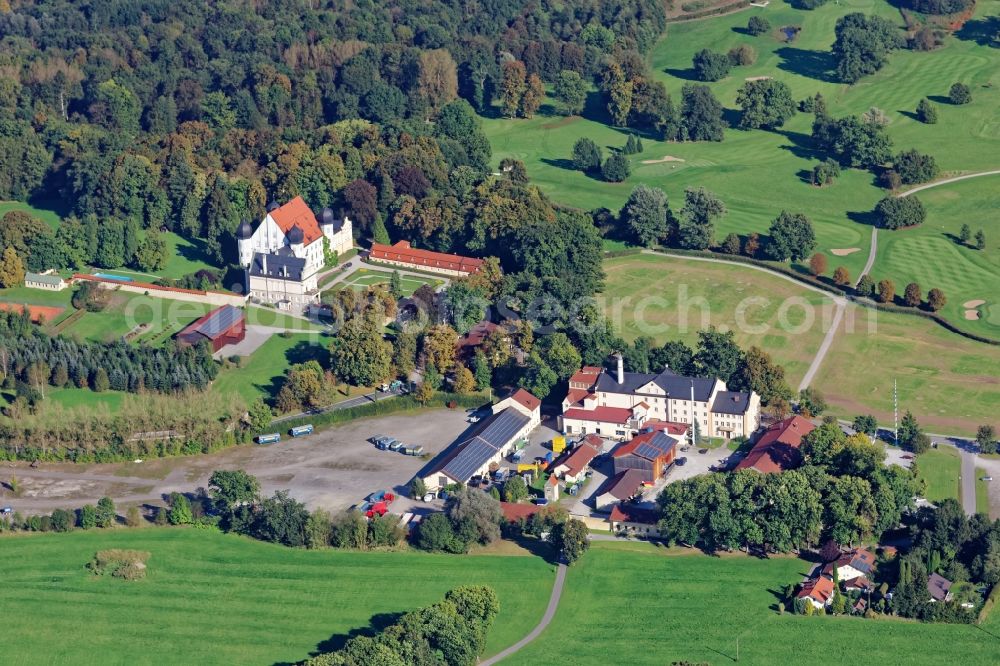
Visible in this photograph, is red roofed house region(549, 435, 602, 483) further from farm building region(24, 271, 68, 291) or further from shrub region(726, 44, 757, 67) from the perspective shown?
shrub region(726, 44, 757, 67)

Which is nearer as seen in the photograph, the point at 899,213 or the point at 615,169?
the point at 899,213

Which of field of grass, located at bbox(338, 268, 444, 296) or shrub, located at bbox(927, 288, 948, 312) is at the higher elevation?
shrub, located at bbox(927, 288, 948, 312)

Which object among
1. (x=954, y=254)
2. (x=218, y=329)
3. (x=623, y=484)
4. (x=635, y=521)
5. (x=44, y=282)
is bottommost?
(x=635, y=521)

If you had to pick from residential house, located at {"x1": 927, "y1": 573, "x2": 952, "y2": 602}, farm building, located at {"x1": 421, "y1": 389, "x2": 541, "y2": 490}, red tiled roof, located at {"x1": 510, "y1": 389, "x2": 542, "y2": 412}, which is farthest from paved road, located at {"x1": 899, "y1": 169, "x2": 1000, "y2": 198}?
residential house, located at {"x1": 927, "y1": 573, "x2": 952, "y2": 602}

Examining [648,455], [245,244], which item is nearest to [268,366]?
[245,244]

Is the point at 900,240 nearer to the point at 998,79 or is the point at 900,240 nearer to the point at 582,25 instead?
the point at 998,79

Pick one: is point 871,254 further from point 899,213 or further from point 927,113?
point 927,113
